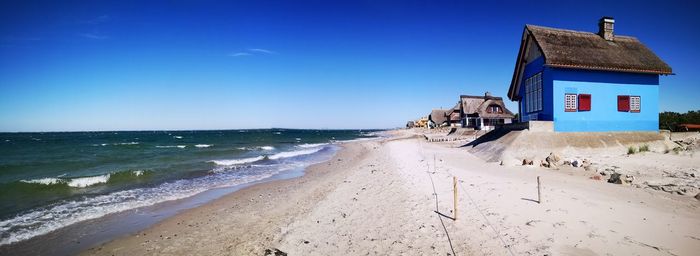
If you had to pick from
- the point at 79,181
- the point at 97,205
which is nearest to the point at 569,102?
the point at 97,205

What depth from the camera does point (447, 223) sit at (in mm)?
7008

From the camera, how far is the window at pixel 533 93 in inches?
677

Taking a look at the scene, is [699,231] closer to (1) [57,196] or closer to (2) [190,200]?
(2) [190,200]

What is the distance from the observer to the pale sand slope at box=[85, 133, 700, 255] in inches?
230

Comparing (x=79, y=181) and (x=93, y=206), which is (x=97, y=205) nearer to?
(x=93, y=206)

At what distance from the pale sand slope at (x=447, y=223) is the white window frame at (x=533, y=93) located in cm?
702

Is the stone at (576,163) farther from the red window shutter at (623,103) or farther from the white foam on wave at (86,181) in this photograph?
the white foam on wave at (86,181)

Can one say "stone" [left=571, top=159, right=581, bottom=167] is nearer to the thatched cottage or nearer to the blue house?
the blue house

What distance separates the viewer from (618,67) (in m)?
16.1

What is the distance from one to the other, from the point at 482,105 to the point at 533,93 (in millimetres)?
28622

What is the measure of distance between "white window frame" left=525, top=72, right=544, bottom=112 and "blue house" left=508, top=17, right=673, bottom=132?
5 centimetres

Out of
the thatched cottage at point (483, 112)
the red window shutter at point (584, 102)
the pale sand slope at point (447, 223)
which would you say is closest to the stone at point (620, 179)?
the pale sand slope at point (447, 223)

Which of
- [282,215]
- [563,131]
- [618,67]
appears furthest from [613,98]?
[282,215]

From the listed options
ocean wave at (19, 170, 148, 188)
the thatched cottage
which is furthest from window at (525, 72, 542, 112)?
the thatched cottage
